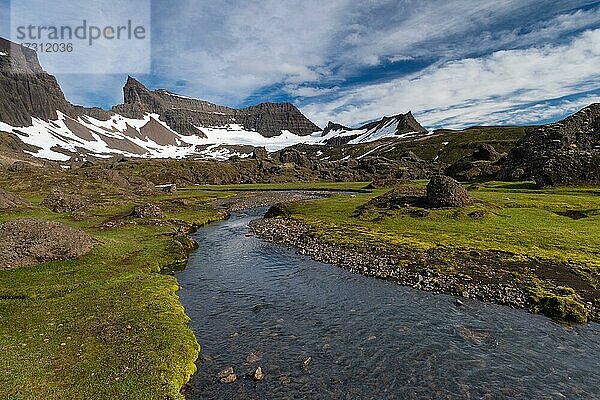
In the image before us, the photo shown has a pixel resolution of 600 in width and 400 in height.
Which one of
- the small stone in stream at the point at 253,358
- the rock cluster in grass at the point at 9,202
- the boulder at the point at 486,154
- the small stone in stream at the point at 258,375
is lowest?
the small stone in stream at the point at 253,358

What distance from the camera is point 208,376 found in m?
17.7

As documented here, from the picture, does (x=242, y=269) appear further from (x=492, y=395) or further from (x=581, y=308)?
(x=581, y=308)

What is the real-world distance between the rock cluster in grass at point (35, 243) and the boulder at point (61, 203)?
38.2 m

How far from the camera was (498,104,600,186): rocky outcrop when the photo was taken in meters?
79.8

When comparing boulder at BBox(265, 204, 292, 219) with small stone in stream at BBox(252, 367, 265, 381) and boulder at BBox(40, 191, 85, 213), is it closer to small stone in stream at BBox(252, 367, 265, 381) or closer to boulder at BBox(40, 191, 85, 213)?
boulder at BBox(40, 191, 85, 213)

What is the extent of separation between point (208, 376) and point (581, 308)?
77.0ft

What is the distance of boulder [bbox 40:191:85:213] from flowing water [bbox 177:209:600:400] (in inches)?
2088

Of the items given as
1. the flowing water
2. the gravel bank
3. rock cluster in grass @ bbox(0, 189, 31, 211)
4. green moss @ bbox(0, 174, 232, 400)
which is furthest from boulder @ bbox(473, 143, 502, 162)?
rock cluster in grass @ bbox(0, 189, 31, 211)

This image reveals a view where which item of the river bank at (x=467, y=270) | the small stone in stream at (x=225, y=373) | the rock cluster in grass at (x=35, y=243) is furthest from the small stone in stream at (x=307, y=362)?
the rock cluster in grass at (x=35, y=243)

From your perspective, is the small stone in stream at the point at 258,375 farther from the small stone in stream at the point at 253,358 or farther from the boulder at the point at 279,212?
the boulder at the point at 279,212

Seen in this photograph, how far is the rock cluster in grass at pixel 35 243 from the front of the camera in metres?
31.8

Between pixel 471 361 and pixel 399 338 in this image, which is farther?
pixel 399 338

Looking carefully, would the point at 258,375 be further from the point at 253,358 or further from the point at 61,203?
the point at 61,203

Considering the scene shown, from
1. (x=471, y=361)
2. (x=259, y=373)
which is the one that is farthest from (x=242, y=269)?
A: (x=471, y=361)
